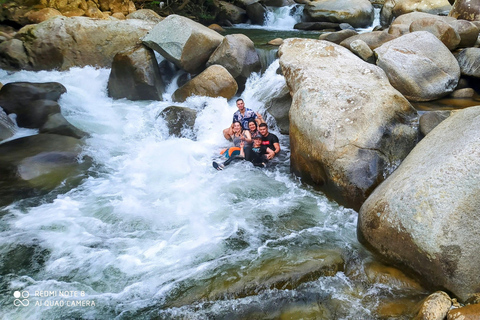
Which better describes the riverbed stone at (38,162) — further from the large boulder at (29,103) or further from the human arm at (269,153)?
the human arm at (269,153)

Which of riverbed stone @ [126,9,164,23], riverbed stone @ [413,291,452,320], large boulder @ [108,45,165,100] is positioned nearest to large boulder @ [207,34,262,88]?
large boulder @ [108,45,165,100]

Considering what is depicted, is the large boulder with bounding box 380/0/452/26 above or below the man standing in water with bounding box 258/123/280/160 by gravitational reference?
above

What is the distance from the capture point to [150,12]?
13062 mm

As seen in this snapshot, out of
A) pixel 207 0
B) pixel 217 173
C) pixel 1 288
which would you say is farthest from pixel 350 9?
pixel 1 288

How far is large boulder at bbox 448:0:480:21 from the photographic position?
1004 cm

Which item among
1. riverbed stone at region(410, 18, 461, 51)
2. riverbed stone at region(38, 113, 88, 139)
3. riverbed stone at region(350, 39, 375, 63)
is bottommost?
riverbed stone at region(38, 113, 88, 139)

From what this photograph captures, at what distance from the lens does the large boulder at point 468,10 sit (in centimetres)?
1004

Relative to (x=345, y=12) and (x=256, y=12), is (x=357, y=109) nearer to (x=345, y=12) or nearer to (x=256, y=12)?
(x=345, y=12)

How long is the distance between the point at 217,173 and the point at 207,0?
38.0ft

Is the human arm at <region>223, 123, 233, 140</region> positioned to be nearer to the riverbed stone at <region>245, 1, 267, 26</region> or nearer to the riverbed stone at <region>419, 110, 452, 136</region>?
the riverbed stone at <region>419, 110, 452, 136</region>

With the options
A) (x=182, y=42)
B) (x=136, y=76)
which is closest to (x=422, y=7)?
(x=182, y=42)

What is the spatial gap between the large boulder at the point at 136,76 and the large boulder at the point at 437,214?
657cm

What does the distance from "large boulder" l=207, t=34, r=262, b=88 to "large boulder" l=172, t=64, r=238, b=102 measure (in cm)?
33

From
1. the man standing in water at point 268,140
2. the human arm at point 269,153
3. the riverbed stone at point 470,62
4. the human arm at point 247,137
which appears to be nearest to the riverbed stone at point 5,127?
the human arm at point 247,137
